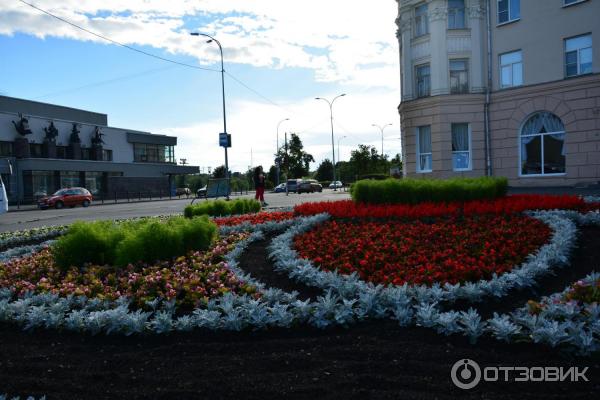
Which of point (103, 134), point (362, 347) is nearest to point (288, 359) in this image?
point (362, 347)

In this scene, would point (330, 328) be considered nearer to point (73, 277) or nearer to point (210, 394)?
point (210, 394)

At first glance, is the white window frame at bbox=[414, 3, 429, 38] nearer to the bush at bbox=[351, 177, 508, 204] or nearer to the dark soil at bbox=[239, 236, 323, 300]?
the bush at bbox=[351, 177, 508, 204]

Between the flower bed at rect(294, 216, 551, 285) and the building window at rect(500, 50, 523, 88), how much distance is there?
56.4 feet

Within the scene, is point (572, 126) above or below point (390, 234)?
above

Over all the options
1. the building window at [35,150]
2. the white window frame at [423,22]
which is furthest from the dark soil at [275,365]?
the building window at [35,150]

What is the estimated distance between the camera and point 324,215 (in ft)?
34.1

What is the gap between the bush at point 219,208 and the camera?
45.4 ft

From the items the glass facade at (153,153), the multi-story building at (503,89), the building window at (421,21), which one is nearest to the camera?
the multi-story building at (503,89)

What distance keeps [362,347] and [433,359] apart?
1.89 ft

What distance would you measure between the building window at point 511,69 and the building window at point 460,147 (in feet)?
8.99

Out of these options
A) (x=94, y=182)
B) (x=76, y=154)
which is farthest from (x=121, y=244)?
(x=76, y=154)

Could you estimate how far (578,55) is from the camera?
21.9 meters

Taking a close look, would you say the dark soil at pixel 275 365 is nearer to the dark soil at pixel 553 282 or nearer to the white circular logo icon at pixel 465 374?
the white circular logo icon at pixel 465 374

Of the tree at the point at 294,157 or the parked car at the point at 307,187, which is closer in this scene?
the parked car at the point at 307,187
